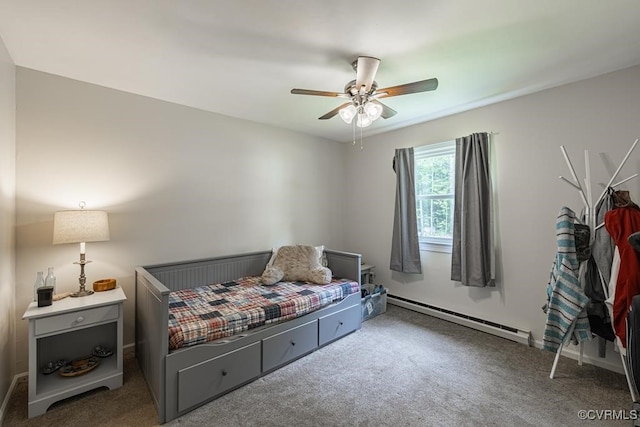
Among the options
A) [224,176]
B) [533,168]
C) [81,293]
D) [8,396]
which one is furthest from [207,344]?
[533,168]

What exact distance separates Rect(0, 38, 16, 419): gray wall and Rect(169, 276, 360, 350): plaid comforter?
99 cm

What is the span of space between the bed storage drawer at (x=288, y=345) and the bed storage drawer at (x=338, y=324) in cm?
9

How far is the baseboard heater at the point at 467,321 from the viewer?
267 centimetres

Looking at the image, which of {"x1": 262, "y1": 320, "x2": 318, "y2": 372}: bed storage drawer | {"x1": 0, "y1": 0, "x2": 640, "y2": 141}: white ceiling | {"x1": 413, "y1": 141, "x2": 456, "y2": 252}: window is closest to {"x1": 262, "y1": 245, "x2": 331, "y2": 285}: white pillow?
{"x1": 262, "y1": 320, "x2": 318, "y2": 372}: bed storage drawer

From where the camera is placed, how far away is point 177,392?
172 centimetres

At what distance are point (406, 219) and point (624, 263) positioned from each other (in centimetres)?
202

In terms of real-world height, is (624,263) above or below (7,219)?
below

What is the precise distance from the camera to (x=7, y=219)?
186 centimetres

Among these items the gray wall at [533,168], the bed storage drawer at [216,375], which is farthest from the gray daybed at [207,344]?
the gray wall at [533,168]

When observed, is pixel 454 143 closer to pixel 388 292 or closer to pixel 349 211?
pixel 349 211

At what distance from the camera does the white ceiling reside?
1.52 metres

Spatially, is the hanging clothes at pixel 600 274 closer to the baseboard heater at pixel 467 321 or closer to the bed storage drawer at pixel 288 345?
the baseboard heater at pixel 467 321

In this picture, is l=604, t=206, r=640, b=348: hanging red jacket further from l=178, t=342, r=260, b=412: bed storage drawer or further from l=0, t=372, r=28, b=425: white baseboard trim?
l=0, t=372, r=28, b=425: white baseboard trim

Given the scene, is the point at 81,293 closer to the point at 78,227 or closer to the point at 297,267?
the point at 78,227
